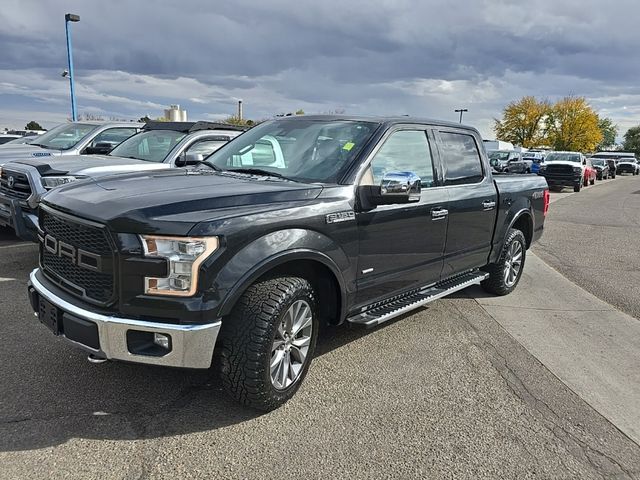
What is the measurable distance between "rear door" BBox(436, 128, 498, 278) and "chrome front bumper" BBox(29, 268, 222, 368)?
2634 mm

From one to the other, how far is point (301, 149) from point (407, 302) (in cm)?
154

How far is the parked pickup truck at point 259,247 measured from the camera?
2.79 metres

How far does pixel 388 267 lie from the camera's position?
13.3ft

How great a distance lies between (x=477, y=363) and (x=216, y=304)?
7.81 feet

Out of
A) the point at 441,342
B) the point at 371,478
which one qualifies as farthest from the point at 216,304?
the point at 441,342

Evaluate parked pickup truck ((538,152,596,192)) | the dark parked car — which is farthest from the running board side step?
the dark parked car

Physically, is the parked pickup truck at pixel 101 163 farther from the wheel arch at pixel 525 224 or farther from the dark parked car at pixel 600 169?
the dark parked car at pixel 600 169

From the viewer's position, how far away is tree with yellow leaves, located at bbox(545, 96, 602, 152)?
2707 inches

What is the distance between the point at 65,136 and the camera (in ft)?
30.8

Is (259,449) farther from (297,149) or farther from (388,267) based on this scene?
(297,149)

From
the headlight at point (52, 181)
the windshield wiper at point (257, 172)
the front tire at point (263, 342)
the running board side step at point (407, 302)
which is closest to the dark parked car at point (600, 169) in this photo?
the running board side step at point (407, 302)

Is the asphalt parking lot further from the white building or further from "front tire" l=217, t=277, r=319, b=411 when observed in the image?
the white building

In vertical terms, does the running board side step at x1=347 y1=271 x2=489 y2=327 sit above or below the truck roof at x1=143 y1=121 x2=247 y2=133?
below

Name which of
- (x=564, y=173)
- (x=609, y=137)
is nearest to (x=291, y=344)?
(x=564, y=173)
